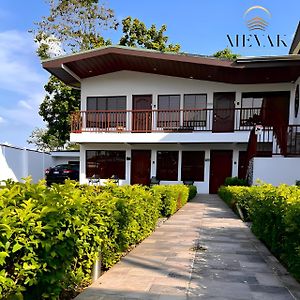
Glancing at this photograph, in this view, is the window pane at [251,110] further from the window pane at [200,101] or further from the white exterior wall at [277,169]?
the white exterior wall at [277,169]

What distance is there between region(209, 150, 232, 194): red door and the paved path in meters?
11.0

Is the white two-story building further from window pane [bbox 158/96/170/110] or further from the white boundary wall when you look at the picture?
the white boundary wall

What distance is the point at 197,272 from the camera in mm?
4047

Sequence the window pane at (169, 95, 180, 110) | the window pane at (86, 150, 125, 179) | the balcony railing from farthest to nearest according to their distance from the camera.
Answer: the window pane at (86, 150, 125, 179)
the window pane at (169, 95, 180, 110)
the balcony railing

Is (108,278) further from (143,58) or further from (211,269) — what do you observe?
(143,58)

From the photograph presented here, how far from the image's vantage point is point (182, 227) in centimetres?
718

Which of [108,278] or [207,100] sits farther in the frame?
[207,100]

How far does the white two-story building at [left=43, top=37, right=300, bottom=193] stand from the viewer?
1597cm

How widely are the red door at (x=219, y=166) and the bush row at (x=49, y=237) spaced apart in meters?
14.0

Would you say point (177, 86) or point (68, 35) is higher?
point (68, 35)

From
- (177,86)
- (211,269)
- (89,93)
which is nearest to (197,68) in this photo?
(177,86)

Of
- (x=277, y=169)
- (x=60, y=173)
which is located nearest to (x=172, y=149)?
(x=277, y=169)

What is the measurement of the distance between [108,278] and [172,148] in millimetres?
14359

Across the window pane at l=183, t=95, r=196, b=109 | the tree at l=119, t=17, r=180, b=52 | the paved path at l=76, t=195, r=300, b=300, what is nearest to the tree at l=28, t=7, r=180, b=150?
the tree at l=119, t=17, r=180, b=52
